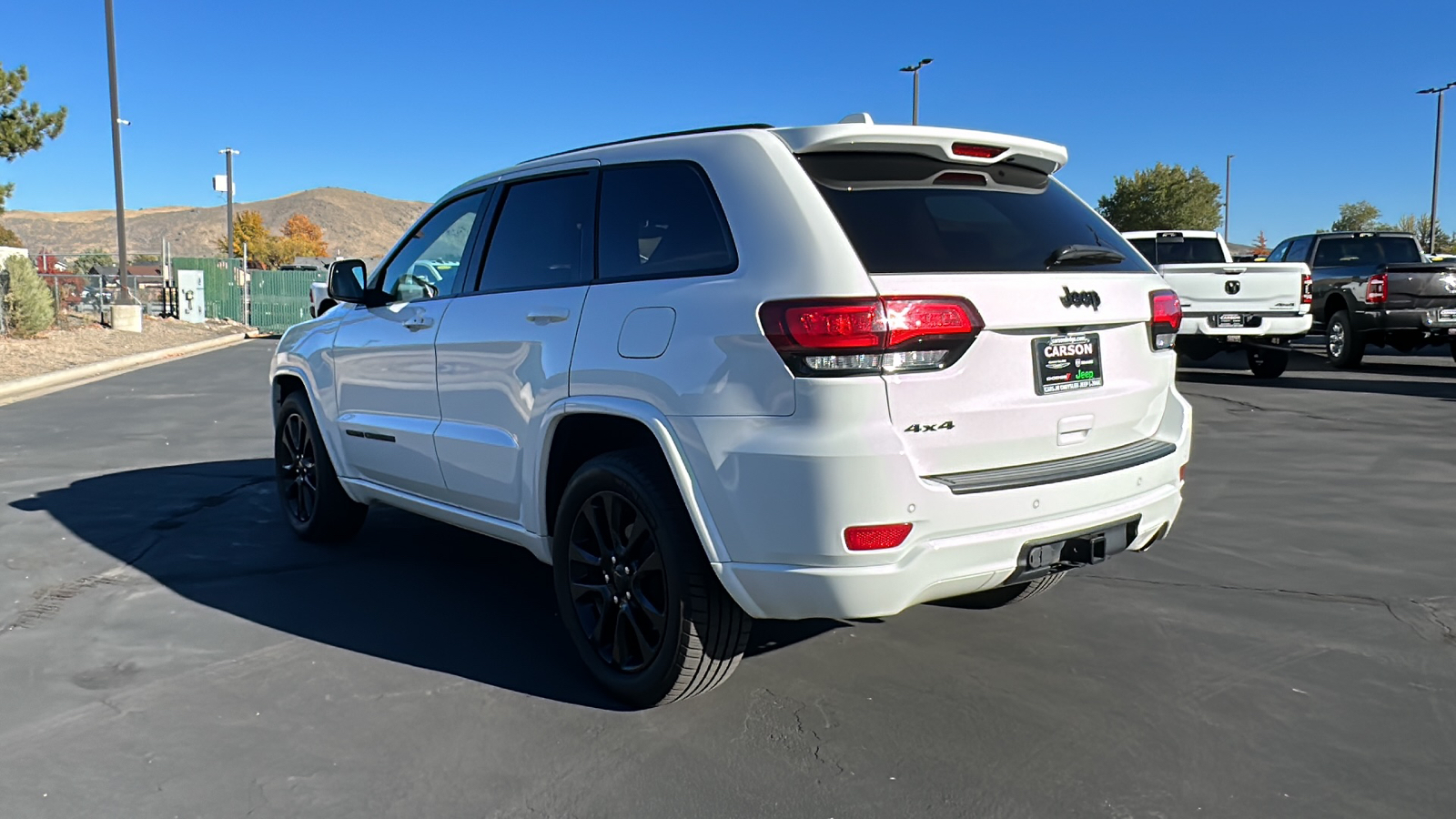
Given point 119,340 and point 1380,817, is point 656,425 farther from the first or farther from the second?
point 119,340

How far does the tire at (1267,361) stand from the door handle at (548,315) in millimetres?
13618

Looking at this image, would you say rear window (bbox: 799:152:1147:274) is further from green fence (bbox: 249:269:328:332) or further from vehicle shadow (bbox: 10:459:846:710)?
green fence (bbox: 249:269:328:332)

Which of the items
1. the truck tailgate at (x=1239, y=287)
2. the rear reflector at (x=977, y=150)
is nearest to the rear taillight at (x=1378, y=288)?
the truck tailgate at (x=1239, y=287)

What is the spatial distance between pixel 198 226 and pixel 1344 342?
612 ft

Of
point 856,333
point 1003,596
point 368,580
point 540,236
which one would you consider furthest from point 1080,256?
point 368,580

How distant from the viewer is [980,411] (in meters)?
3.37

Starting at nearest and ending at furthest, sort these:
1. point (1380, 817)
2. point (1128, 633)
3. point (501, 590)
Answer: point (1380, 817) < point (1128, 633) < point (501, 590)

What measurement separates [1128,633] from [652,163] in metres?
2.60

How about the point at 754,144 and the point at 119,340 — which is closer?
the point at 754,144

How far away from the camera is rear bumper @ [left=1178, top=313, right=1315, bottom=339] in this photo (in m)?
14.3

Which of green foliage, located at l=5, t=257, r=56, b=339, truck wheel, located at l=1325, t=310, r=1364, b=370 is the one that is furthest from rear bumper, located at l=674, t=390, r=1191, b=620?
green foliage, located at l=5, t=257, r=56, b=339

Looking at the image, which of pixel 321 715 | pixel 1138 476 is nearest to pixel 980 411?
pixel 1138 476

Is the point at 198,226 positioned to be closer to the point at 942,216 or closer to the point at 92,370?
the point at 92,370

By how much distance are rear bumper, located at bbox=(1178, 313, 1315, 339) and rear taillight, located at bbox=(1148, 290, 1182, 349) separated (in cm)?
1101
